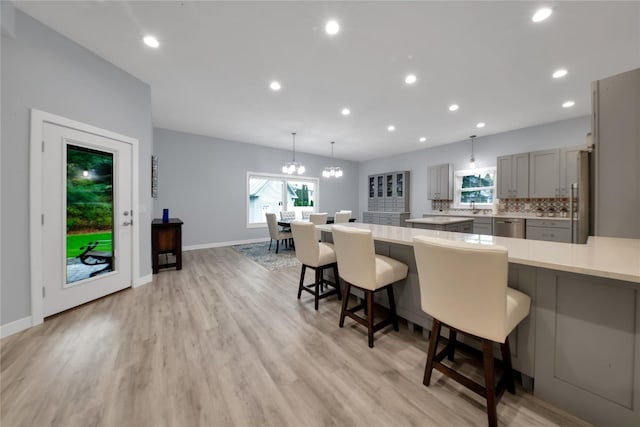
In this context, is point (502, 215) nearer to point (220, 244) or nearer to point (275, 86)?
point (275, 86)

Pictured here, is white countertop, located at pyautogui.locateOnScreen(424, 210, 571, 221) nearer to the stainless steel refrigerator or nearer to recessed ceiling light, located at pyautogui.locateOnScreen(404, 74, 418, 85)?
the stainless steel refrigerator

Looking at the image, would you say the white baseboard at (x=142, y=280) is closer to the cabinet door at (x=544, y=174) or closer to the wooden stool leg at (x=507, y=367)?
the wooden stool leg at (x=507, y=367)

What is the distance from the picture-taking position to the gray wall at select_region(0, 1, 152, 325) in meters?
2.02

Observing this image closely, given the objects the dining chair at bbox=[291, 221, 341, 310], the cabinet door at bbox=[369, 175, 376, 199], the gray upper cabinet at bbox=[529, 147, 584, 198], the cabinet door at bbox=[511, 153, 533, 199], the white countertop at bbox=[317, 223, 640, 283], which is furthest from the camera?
the cabinet door at bbox=[369, 175, 376, 199]

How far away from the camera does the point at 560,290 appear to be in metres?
1.27

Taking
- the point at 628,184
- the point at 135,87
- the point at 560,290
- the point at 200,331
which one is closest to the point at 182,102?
the point at 135,87

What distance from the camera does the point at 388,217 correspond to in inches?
303

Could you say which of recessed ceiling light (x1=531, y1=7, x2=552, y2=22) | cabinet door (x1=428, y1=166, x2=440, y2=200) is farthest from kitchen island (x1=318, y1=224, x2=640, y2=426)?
cabinet door (x1=428, y1=166, x2=440, y2=200)

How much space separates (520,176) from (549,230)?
1.30 m

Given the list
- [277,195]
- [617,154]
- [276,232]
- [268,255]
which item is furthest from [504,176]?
[277,195]

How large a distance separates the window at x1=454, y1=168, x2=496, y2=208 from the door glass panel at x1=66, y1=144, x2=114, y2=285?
7.46 metres

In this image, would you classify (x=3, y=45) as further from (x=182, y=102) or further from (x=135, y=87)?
(x=182, y=102)

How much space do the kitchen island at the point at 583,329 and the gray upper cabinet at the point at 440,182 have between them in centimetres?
523

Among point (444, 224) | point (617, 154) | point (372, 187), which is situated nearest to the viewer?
point (617, 154)
